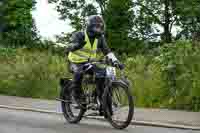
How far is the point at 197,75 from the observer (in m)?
12.8

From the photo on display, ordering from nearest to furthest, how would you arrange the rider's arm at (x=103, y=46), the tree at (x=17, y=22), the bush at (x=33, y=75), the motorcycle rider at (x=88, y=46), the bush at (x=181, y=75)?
the motorcycle rider at (x=88, y=46) → the rider's arm at (x=103, y=46) → the bush at (x=181, y=75) → the bush at (x=33, y=75) → the tree at (x=17, y=22)

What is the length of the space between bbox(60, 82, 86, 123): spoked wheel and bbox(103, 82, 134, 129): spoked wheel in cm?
95

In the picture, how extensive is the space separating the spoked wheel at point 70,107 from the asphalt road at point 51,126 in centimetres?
13

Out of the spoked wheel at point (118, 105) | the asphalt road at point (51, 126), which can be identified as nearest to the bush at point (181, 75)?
the asphalt road at point (51, 126)

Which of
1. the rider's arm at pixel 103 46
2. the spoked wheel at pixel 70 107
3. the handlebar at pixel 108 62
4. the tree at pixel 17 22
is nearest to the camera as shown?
the handlebar at pixel 108 62

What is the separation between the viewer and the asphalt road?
9805 mm

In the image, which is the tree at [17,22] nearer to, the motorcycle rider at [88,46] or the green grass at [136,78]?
the green grass at [136,78]

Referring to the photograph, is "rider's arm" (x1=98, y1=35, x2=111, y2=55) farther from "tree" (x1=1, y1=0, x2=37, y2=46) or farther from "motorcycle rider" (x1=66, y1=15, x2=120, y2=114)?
"tree" (x1=1, y1=0, x2=37, y2=46)

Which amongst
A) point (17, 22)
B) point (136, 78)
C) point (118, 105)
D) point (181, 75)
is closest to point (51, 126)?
point (118, 105)

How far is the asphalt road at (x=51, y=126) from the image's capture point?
980 cm

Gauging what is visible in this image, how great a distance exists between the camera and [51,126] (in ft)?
34.3

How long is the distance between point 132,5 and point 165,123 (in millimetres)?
45645

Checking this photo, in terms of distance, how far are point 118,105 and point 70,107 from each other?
1463mm

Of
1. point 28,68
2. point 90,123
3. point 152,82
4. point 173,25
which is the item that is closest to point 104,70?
point 90,123
